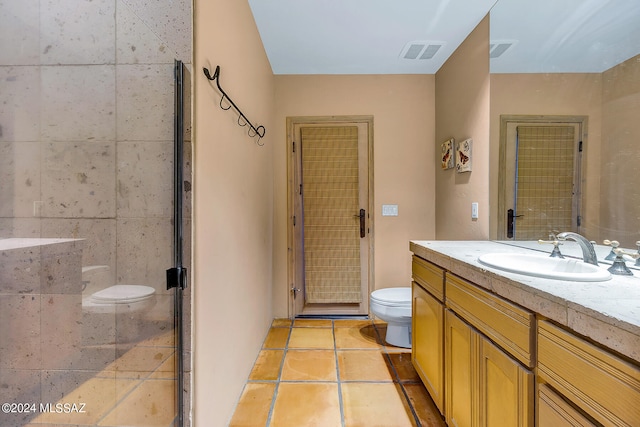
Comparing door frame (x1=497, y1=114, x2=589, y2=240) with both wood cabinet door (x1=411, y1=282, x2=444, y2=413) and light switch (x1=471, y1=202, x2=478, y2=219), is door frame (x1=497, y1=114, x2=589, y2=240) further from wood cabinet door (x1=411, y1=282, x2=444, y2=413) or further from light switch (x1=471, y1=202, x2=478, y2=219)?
wood cabinet door (x1=411, y1=282, x2=444, y2=413)

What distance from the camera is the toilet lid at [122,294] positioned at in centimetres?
95

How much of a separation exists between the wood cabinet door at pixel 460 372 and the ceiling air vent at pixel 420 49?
2.15 metres

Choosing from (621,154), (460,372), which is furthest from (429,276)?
(621,154)

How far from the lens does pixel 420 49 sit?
8.20 feet

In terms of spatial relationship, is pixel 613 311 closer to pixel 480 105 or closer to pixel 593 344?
pixel 593 344

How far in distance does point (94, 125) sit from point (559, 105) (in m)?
2.08

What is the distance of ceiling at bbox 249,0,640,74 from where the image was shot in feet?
4.29

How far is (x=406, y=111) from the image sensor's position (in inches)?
116

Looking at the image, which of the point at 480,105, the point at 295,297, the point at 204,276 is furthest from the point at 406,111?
the point at 204,276

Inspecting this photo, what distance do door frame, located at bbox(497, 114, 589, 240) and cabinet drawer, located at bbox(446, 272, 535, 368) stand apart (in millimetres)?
747

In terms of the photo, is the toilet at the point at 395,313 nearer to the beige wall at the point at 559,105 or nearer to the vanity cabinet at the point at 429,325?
the vanity cabinet at the point at 429,325

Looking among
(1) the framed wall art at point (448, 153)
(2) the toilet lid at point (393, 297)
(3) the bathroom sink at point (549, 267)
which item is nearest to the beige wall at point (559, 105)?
(3) the bathroom sink at point (549, 267)

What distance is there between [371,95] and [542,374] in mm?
2692

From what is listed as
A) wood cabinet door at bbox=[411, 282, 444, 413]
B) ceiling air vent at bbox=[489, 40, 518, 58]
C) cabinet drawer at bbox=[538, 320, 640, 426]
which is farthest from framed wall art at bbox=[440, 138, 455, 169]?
cabinet drawer at bbox=[538, 320, 640, 426]
